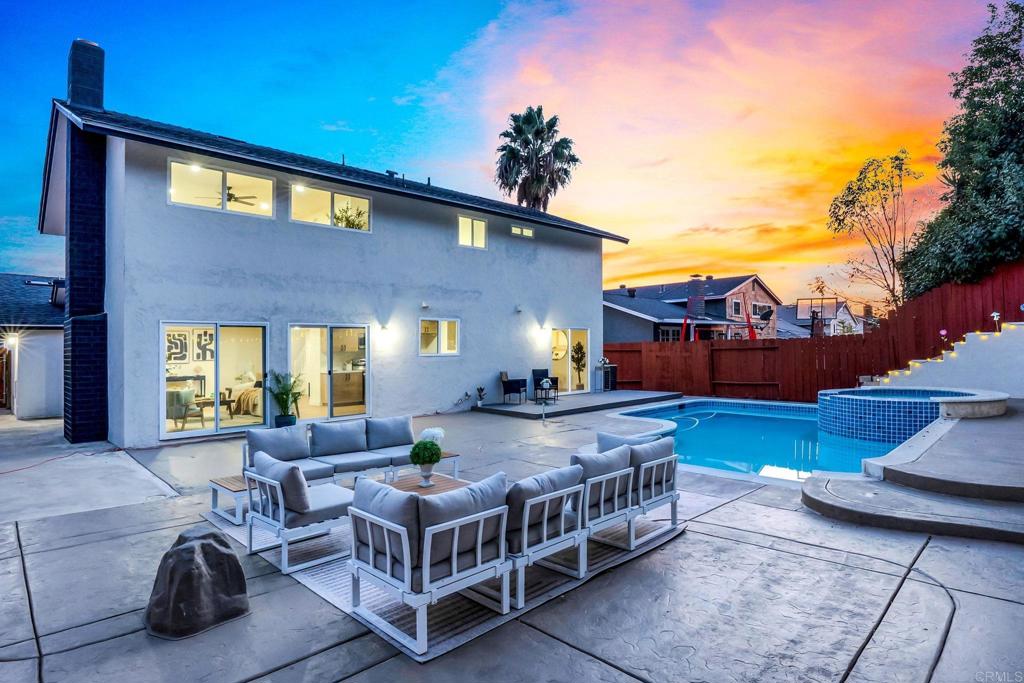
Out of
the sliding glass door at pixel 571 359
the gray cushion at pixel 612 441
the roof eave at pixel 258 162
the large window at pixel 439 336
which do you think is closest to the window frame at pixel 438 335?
the large window at pixel 439 336

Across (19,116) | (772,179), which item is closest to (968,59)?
(772,179)

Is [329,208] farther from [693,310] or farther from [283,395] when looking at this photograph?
[693,310]

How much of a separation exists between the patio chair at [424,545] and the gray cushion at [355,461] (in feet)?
8.70

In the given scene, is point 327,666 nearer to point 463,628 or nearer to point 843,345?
point 463,628

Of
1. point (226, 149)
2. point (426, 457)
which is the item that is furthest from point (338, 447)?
point (226, 149)

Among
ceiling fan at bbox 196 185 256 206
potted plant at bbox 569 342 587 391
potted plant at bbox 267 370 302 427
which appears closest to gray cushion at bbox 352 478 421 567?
potted plant at bbox 267 370 302 427

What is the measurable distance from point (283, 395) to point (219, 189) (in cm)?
401

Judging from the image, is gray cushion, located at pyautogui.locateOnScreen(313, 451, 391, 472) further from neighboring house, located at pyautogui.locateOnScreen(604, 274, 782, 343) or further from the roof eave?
neighboring house, located at pyautogui.locateOnScreen(604, 274, 782, 343)

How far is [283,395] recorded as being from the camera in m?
9.97

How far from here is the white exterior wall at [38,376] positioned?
13.0 metres

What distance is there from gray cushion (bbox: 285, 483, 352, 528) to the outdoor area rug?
0.34m

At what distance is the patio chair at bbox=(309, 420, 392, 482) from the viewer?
235 inches

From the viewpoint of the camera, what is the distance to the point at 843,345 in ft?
49.1

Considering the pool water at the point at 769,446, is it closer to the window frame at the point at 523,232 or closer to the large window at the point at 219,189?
the window frame at the point at 523,232
